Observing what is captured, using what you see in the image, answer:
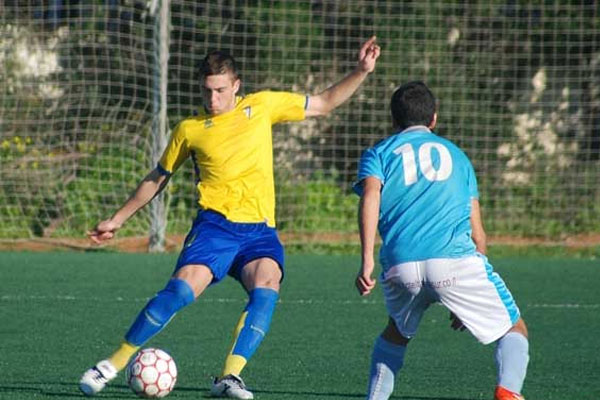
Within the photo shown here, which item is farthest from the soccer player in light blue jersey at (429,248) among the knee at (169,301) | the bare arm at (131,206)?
the bare arm at (131,206)

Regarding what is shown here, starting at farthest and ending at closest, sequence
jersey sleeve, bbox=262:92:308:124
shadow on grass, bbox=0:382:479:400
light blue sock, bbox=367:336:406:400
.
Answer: jersey sleeve, bbox=262:92:308:124 → shadow on grass, bbox=0:382:479:400 → light blue sock, bbox=367:336:406:400

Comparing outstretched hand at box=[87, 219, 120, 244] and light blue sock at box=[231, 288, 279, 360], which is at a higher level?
outstretched hand at box=[87, 219, 120, 244]

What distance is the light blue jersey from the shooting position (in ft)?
17.6

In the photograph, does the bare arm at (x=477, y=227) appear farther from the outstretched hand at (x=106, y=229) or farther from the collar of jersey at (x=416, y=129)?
the outstretched hand at (x=106, y=229)

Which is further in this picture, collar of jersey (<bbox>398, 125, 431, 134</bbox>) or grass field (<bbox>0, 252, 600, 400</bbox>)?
grass field (<bbox>0, 252, 600, 400</bbox>)

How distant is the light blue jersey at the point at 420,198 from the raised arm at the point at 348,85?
3.04ft

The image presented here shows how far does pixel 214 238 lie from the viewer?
6.42m

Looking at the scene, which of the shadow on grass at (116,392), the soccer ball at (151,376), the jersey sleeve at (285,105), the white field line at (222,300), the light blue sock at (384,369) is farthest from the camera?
the white field line at (222,300)

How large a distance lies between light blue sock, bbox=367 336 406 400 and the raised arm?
140 centimetres

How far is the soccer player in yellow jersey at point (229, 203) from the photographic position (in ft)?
20.7

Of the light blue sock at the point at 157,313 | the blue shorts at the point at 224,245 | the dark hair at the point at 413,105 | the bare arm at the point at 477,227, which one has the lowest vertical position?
the light blue sock at the point at 157,313

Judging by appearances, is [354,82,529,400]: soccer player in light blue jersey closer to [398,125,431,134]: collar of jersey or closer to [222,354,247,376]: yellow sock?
[398,125,431,134]: collar of jersey

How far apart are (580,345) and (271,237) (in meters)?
2.52

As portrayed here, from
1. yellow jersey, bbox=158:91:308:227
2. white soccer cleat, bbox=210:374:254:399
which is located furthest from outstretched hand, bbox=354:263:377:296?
yellow jersey, bbox=158:91:308:227
